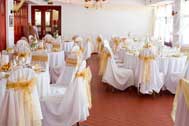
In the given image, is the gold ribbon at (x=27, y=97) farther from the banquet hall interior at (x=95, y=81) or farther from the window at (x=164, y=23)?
the window at (x=164, y=23)

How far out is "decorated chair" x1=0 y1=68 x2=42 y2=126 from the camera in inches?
144

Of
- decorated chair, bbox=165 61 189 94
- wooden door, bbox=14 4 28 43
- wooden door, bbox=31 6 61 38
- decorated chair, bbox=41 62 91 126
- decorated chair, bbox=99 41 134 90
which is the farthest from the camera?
wooden door, bbox=31 6 61 38

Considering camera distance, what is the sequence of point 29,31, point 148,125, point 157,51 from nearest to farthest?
point 148,125
point 157,51
point 29,31

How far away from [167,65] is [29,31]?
810 centimetres

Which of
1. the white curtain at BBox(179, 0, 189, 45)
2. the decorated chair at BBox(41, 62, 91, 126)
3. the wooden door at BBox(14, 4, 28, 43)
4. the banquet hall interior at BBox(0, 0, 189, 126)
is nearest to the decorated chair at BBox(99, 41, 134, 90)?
the banquet hall interior at BBox(0, 0, 189, 126)

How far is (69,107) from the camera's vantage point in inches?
170

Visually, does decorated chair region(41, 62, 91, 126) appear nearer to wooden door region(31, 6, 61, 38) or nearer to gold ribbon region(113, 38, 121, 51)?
gold ribbon region(113, 38, 121, 51)

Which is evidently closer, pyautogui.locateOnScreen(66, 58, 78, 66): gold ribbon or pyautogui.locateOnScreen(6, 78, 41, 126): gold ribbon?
pyautogui.locateOnScreen(6, 78, 41, 126): gold ribbon

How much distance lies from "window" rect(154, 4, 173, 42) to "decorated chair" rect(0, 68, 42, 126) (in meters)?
9.49

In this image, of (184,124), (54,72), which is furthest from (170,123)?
(54,72)

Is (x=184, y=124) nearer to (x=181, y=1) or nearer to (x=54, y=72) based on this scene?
(x=54, y=72)

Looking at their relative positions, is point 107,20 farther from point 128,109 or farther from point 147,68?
Result: point 128,109

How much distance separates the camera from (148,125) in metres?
4.95

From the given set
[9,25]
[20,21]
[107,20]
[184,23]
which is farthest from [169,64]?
[107,20]
